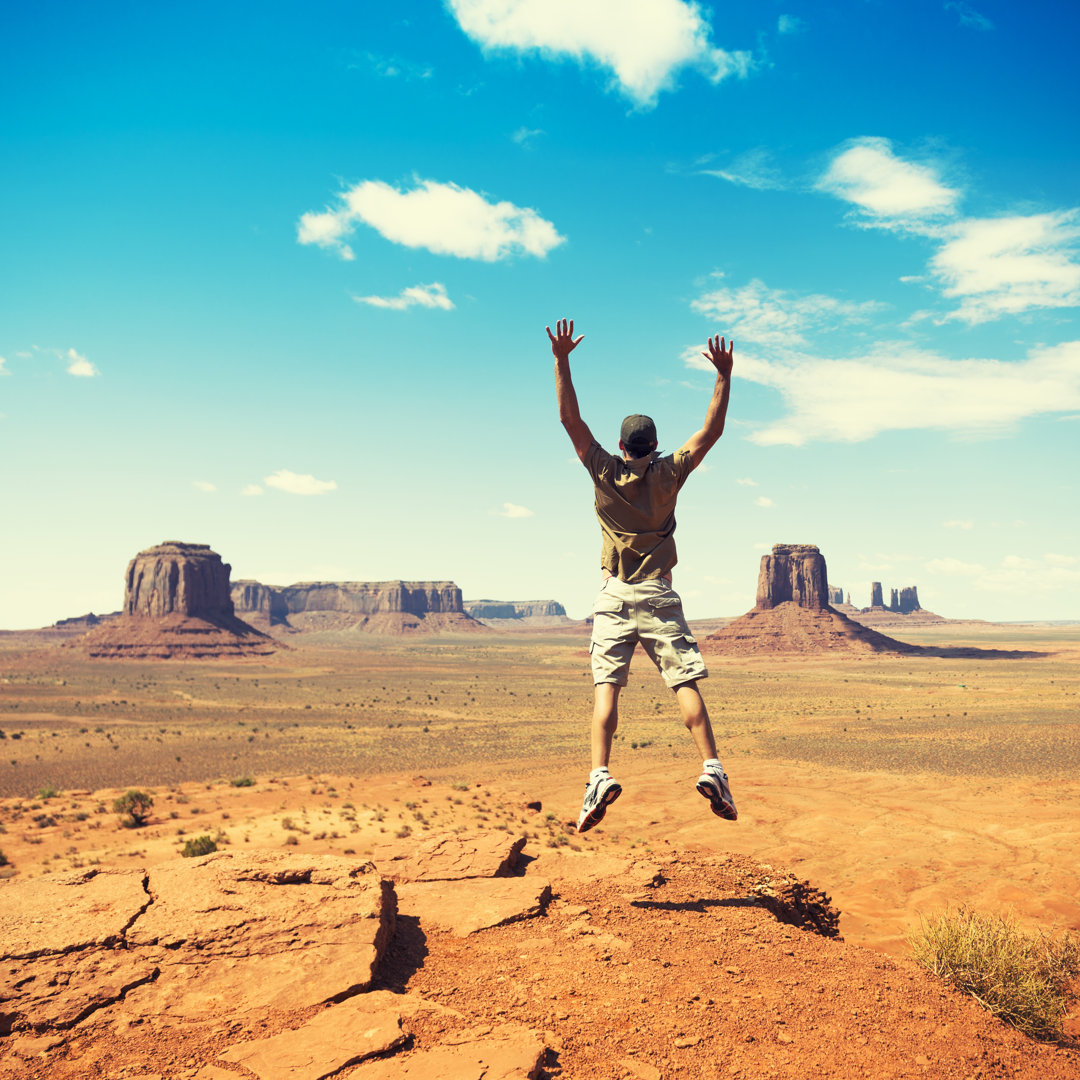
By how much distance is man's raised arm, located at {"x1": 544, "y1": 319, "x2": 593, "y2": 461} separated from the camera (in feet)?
13.8

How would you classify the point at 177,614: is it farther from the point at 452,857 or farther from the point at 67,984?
the point at 67,984

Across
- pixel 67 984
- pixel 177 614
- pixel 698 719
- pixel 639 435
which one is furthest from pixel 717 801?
pixel 177 614

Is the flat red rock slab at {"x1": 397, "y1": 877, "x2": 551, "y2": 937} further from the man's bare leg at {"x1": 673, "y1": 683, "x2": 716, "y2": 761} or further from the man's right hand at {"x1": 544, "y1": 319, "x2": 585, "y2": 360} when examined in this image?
the man's right hand at {"x1": 544, "y1": 319, "x2": 585, "y2": 360}

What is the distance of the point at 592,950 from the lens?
159 inches

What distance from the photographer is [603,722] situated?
13.3 ft

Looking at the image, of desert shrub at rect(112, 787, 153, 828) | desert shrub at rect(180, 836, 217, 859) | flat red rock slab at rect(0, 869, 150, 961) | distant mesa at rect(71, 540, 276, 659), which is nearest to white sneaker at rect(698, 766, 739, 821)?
flat red rock slab at rect(0, 869, 150, 961)

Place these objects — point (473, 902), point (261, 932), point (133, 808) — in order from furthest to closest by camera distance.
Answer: point (133, 808) → point (473, 902) → point (261, 932)

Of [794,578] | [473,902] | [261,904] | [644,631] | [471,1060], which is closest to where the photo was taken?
[471,1060]

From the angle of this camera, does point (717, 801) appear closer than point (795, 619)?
Yes

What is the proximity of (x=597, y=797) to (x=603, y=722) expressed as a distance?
41cm

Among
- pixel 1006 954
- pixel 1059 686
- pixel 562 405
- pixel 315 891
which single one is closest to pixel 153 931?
pixel 315 891

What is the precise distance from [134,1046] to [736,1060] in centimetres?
259

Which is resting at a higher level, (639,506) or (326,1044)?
(639,506)

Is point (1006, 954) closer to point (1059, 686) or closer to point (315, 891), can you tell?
point (315, 891)
